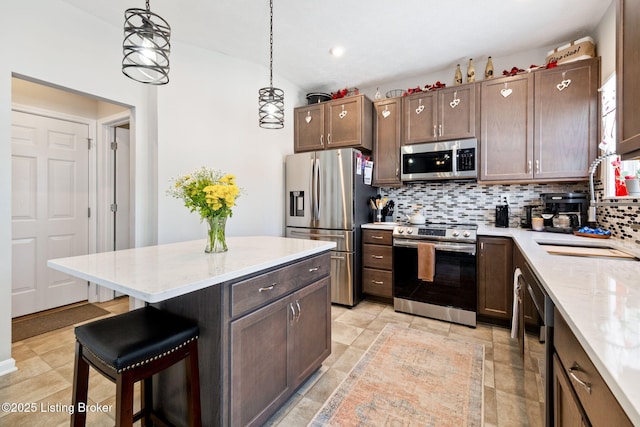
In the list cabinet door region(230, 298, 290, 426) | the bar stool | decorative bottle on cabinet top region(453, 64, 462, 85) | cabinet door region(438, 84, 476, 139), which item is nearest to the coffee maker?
cabinet door region(438, 84, 476, 139)

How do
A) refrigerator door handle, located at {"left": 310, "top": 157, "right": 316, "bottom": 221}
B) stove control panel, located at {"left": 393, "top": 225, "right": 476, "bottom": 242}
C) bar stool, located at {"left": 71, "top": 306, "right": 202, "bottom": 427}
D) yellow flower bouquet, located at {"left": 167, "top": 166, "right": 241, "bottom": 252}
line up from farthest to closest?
refrigerator door handle, located at {"left": 310, "top": 157, "right": 316, "bottom": 221} < stove control panel, located at {"left": 393, "top": 225, "right": 476, "bottom": 242} < yellow flower bouquet, located at {"left": 167, "top": 166, "right": 241, "bottom": 252} < bar stool, located at {"left": 71, "top": 306, "right": 202, "bottom": 427}

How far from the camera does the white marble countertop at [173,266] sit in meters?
1.05

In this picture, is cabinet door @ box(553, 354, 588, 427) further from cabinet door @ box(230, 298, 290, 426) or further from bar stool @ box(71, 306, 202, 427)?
bar stool @ box(71, 306, 202, 427)

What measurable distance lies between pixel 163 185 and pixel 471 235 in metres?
Answer: 2.91

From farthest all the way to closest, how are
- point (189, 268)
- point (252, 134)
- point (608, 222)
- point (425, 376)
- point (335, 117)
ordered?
point (335, 117), point (252, 134), point (608, 222), point (425, 376), point (189, 268)

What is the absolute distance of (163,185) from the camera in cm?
258

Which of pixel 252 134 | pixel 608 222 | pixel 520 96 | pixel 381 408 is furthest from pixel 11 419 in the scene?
pixel 520 96

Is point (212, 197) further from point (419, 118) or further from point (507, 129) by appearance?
point (507, 129)

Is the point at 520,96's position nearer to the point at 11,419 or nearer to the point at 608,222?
the point at 608,222

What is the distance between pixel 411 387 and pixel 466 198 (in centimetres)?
229

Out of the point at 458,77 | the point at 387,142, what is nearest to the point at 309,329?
the point at 387,142

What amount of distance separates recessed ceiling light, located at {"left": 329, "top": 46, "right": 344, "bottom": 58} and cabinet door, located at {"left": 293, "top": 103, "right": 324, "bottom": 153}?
736 millimetres

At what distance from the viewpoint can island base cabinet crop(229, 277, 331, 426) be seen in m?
1.31

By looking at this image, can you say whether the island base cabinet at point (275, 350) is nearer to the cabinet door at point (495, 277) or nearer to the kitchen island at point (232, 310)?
the kitchen island at point (232, 310)
